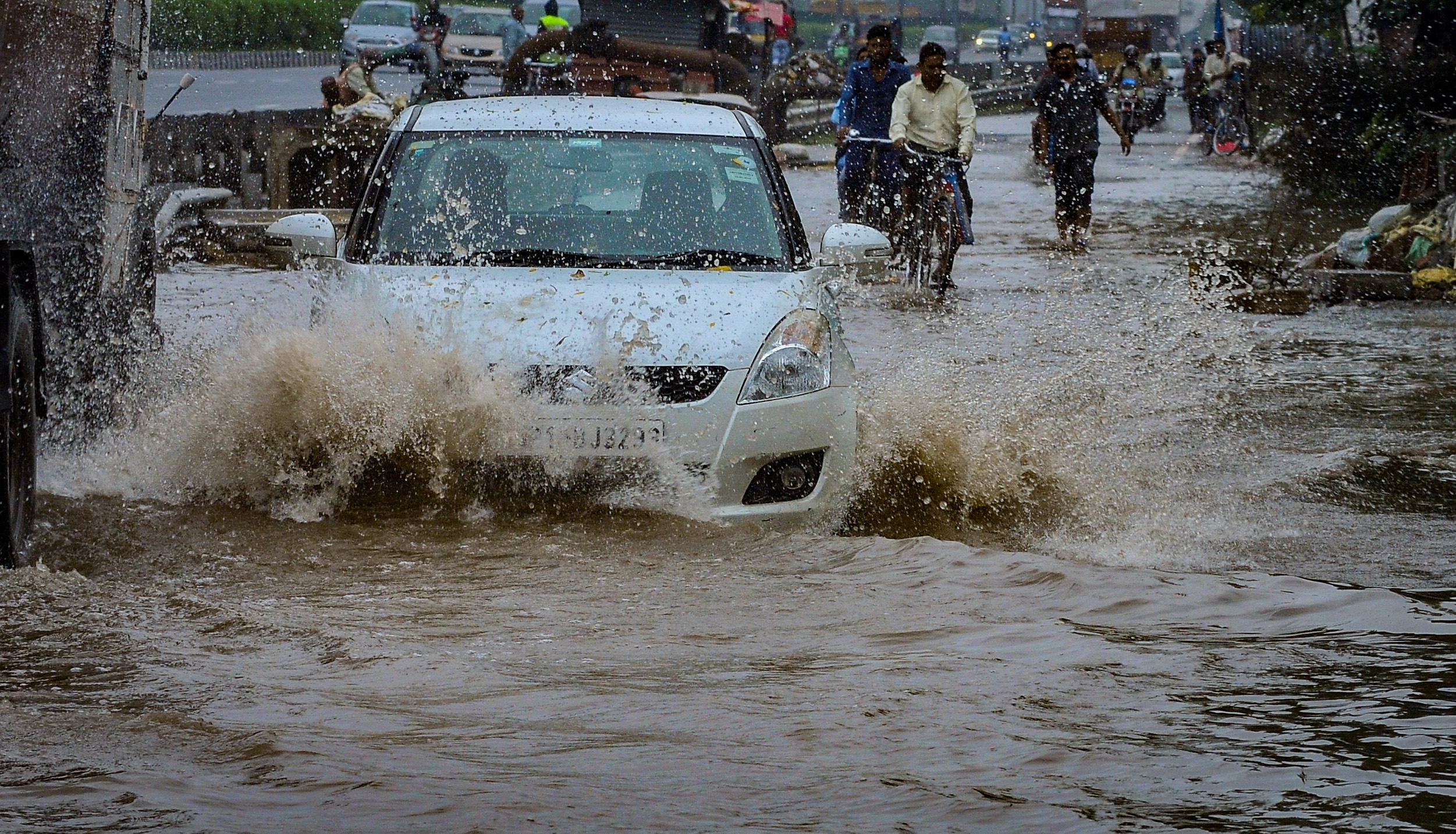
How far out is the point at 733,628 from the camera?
4723 mm

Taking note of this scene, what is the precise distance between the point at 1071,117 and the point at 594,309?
1046 cm

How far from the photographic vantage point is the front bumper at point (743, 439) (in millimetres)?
5574

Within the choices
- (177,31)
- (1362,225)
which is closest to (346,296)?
(1362,225)

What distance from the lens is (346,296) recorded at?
608cm

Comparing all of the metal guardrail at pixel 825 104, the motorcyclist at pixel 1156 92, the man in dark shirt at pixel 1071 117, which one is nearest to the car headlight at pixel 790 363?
the man in dark shirt at pixel 1071 117

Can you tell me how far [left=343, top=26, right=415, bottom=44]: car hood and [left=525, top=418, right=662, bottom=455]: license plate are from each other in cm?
3407

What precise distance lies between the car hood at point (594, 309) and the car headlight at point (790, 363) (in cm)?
4

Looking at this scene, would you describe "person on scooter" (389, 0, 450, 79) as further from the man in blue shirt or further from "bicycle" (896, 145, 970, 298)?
"bicycle" (896, 145, 970, 298)

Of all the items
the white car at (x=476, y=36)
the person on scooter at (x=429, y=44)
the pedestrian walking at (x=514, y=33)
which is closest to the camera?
the person on scooter at (x=429, y=44)

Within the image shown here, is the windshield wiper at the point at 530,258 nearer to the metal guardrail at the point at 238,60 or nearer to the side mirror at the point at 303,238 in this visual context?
the side mirror at the point at 303,238

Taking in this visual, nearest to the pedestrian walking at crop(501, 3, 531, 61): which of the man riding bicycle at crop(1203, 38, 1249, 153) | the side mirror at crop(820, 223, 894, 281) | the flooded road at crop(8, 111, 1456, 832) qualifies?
the man riding bicycle at crop(1203, 38, 1249, 153)

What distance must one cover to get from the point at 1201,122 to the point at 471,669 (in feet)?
111

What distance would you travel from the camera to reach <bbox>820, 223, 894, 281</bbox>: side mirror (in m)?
6.82

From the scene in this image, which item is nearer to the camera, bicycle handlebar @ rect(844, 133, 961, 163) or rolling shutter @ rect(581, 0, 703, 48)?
bicycle handlebar @ rect(844, 133, 961, 163)
